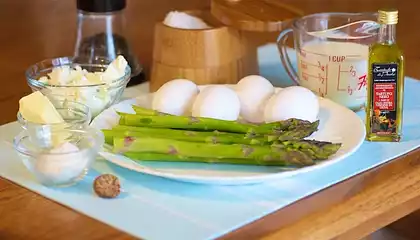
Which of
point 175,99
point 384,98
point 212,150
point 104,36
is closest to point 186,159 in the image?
point 212,150

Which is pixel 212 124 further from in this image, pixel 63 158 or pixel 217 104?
pixel 63 158

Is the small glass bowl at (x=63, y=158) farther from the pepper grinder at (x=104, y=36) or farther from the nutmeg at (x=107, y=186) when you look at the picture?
the pepper grinder at (x=104, y=36)

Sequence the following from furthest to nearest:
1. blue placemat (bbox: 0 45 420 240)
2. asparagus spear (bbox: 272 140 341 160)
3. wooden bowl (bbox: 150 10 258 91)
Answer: wooden bowl (bbox: 150 10 258 91), asparagus spear (bbox: 272 140 341 160), blue placemat (bbox: 0 45 420 240)

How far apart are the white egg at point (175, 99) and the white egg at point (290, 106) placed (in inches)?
4.3

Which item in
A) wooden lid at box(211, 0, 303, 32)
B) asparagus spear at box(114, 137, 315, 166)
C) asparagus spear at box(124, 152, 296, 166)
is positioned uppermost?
wooden lid at box(211, 0, 303, 32)

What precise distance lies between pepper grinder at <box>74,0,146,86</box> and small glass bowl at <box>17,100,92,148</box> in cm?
31

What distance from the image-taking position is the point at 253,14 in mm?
1261

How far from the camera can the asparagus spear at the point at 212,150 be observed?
0.94m

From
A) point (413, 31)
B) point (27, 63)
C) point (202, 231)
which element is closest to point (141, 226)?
point (202, 231)

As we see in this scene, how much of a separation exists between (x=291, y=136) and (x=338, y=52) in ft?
0.82

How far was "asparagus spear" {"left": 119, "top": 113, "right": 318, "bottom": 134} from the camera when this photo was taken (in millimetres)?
993

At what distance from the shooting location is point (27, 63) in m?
1.49

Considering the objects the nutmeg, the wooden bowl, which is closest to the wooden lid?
the wooden bowl

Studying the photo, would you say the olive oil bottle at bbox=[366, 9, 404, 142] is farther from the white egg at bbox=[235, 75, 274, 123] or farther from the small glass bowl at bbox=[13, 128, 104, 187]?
the small glass bowl at bbox=[13, 128, 104, 187]
